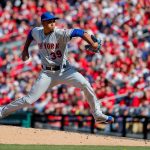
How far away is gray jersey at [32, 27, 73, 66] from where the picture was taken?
11.0 metres

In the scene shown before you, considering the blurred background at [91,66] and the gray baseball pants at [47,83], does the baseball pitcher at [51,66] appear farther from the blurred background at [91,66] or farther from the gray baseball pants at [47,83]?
the blurred background at [91,66]

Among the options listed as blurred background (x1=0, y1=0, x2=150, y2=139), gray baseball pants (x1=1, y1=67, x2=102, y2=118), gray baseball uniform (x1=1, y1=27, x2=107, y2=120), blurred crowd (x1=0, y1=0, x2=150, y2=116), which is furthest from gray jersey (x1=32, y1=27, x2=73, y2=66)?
blurred crowd (x1=0, y1=0, x2=150, y2=116)

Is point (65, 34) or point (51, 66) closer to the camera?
point (65, 34)

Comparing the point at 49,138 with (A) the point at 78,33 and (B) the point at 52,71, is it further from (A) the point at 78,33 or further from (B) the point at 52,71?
(A) the point at 78,33

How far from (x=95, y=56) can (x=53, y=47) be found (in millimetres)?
8797

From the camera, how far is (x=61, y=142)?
38.2 ft

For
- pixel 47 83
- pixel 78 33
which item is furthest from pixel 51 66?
pixel 78 33

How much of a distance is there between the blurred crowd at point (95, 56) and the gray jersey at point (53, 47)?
6.30m

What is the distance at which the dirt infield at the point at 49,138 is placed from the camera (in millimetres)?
11500

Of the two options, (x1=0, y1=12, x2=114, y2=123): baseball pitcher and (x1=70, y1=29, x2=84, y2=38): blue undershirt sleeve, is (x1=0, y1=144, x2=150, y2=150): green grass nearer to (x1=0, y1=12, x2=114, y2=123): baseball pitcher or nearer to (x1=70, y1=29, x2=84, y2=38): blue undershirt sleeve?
(x1=0, y1=12, x2=114, y2=123): baseball pitcher

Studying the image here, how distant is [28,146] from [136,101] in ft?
24.0

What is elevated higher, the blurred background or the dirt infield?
the blurred background

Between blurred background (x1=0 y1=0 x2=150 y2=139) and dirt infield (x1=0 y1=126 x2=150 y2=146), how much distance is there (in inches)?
115

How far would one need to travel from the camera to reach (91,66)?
19.3 meters
